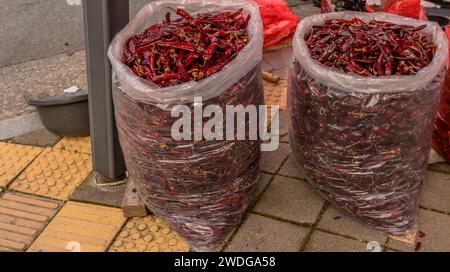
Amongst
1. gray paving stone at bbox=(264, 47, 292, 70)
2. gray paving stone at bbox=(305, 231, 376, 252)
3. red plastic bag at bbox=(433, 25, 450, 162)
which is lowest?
gray paving stone at bbox=(305, 231, 376, 252)

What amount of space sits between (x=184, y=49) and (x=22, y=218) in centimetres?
143

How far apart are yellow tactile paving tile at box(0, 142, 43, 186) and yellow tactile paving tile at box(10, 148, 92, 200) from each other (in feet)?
0.16

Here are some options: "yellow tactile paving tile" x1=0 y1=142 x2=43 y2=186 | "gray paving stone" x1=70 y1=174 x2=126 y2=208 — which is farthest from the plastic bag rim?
"yellow tactile paving tile" x1=0 y1=142 x2=43 y2=186

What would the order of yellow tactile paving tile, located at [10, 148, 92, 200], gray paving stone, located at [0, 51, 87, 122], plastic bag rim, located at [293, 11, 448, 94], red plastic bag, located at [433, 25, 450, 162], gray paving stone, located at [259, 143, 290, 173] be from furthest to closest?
gray paving stone, located at [0, 51, 87, 122], gray paving stone, located at [259, 143, 290, 173], yellow tactile paving tile, located at [10, 148, 92, 200], red plastic bag, located at [433, 25, 450, 162], plastic bag rim, located at [293, 11, 448, 94]

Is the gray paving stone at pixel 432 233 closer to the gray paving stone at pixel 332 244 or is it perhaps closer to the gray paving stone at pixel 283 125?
the gray paving stone at pixel 332 244

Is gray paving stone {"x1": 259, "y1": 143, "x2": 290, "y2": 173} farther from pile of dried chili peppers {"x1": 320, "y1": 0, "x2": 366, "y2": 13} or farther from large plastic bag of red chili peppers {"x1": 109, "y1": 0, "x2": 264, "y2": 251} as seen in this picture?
pile of dried chili peppers {"x1": 320, "y1": 0, "x2": 366, "y2": 13}

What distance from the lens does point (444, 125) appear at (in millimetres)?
3557

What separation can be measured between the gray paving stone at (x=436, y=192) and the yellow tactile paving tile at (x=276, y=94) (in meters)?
1.22

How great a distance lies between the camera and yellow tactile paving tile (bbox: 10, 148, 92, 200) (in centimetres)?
359

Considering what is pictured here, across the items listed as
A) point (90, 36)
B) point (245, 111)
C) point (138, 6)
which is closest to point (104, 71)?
point (90, 36)

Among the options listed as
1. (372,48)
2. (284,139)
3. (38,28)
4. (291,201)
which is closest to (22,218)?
(291,201)

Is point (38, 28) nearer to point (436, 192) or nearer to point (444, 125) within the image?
point (444, 125)

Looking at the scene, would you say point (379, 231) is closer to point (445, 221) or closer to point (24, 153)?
point (445, 221)

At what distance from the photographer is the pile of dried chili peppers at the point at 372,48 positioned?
2.85 meters
